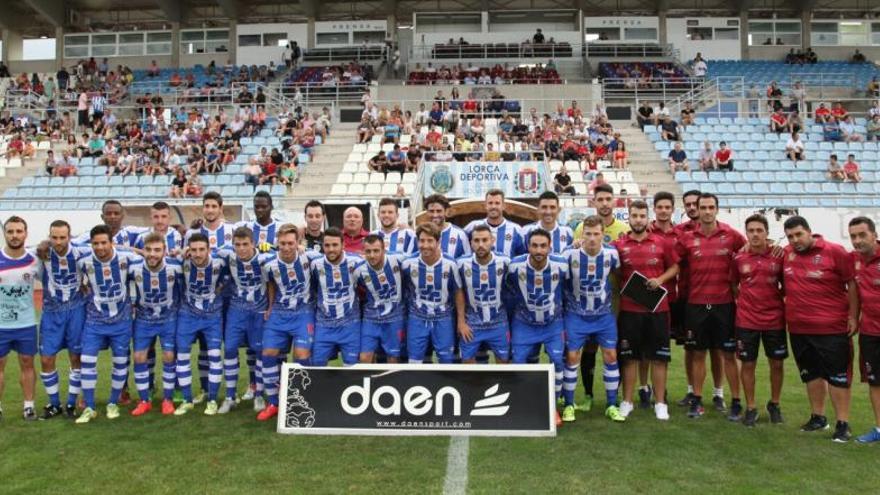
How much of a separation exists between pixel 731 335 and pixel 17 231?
6.63 metres

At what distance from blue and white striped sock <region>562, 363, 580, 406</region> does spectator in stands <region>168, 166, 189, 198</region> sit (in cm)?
1434

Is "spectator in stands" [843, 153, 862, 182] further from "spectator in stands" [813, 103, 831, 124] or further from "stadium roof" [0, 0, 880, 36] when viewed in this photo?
"stadium roof" [0, 0, 880, 36]

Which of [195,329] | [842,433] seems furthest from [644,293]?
[195,329]

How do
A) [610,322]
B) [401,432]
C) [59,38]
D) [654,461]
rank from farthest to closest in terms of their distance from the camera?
[59,38]
[610,322]
[401,432]
[654,461]

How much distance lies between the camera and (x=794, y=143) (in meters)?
20.3

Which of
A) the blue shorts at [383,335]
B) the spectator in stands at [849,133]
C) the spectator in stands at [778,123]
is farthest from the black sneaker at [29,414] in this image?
the spectator in stands at [849,133]

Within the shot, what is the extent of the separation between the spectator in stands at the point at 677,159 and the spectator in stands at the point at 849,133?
20.0 ft

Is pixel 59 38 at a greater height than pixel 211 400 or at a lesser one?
greater

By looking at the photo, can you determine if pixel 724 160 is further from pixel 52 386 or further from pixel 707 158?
pixel 52 386

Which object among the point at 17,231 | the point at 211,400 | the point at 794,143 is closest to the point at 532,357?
the point at 211,400

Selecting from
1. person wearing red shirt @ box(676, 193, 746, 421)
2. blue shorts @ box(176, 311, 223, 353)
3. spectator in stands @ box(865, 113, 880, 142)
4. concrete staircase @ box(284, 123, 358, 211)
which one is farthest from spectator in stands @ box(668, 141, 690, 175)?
blue shorts @ box(176, 311, 223, 353)

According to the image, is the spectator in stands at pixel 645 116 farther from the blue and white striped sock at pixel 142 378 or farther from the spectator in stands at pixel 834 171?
the blue and white striped sock at pixel 142 378

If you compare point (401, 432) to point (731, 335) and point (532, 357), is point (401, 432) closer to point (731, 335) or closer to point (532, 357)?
point (532, 357)

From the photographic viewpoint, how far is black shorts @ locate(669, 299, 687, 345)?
6.63 meters
